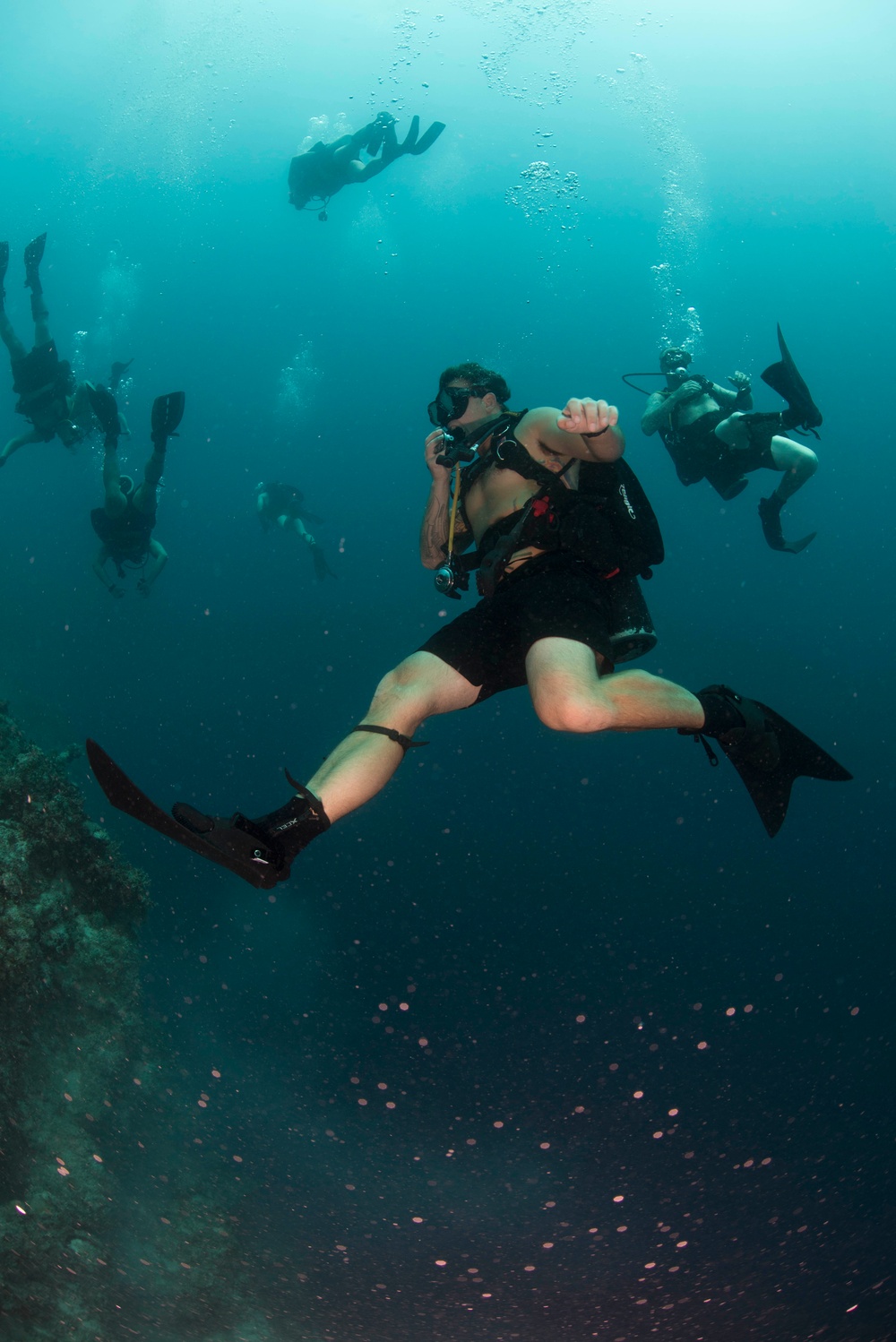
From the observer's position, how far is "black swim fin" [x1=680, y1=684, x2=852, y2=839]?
9.39 feet

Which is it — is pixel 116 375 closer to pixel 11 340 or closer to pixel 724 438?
pixel 11 340

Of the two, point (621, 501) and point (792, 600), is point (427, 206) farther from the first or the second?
point (621, 501)

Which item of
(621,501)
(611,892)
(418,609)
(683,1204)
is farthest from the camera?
(418,609)

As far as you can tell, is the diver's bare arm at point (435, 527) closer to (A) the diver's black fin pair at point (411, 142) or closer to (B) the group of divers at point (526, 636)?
(B) the group of divers at point (526, 636)

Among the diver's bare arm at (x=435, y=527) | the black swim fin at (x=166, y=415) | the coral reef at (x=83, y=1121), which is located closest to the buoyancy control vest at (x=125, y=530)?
the black swim fin at (x=166, y=415)

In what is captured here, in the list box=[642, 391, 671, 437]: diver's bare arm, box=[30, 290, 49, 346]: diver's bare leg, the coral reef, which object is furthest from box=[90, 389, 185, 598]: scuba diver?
box=[642, 391, 671, 437]: diver's bare arm

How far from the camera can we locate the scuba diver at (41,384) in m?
10.5

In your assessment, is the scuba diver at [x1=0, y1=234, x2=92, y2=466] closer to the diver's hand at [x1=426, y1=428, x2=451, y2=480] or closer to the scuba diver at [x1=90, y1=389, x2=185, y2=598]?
the scuba diver at [x1=90, y1=389, x2=185, y2=598]

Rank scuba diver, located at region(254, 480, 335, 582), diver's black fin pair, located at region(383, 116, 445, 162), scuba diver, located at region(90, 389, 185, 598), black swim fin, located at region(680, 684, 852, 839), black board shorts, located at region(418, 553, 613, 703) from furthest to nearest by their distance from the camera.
Answer: scuba diver, located at region(254, 480, 335, 582)
diver's black fin pair, located at region(383, 116, 445, 162)
scuba diver, located at region(90, 389, 185, 598)
black swim fin, located at region(680, 684, 852, 839)
black board shorts, located at region(418, 553, 613, 703)

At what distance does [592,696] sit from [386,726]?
0.73 m

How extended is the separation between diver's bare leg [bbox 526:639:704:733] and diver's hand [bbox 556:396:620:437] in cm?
77

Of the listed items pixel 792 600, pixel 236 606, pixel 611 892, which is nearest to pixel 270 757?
pixel 236 606

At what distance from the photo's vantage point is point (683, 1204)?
9117 millimetres

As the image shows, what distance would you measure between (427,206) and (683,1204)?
151 feet
